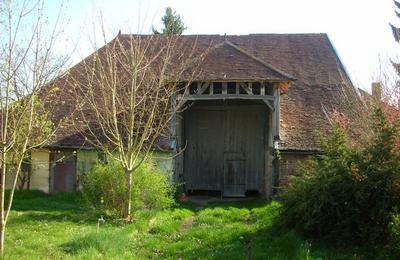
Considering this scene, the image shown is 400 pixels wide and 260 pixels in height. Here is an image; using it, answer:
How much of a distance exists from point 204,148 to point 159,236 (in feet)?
27.5

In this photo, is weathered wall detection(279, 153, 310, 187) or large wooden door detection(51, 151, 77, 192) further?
large wooden door detection(51, 151, 77, 192)

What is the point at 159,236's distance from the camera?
957 centimetres

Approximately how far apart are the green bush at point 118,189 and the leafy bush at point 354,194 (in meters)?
3.63

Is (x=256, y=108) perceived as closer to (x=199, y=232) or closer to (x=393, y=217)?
(x=199, y=232)

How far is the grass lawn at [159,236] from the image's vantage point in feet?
24.7

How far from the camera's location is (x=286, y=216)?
29.4 feet

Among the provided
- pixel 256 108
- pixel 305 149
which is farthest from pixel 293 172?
pixel 256 108

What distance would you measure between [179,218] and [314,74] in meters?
10.0

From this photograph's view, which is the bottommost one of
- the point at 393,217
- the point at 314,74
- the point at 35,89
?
the point at 393,217

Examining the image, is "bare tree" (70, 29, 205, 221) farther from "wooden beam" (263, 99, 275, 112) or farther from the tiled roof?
"wooden beam" (263, 99, 275, 112)

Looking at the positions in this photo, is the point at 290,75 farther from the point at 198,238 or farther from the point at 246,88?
the point at 198,238

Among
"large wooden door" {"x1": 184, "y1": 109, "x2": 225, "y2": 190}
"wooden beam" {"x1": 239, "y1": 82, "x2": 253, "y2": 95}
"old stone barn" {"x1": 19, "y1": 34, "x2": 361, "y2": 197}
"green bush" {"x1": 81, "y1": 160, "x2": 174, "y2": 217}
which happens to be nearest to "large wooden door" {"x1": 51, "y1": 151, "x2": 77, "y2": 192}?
Answer: "old stone barn" {"x1": 19, "y1": 34, "x2": 361, "y2": 197}

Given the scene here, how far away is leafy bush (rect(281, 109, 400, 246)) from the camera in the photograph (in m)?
7.65

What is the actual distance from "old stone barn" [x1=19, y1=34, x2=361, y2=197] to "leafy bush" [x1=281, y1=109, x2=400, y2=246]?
5.52m
